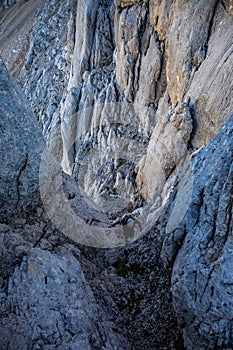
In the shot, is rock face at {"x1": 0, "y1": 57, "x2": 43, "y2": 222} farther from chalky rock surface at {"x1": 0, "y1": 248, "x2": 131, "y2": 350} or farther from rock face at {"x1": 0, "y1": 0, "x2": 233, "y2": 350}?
chalky rock surface at {"x1": 0, "y1": 248, "x2": 131, "y2": 350}

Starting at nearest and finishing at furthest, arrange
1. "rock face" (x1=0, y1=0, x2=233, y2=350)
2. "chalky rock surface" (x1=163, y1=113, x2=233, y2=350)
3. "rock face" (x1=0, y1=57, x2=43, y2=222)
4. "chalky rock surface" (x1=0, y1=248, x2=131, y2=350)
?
1. "chalky rock surface" (x1=163, y1=113, x2=233, y2=350)
2. "chalky rock surface" (x1=0, y1=248, x2=131, y2=350)
3. "rock face" (x1=0, y1=0, x2=233, y2=350)
4. "rock face" (x1=0, y1=57, x2=43, y2=222)

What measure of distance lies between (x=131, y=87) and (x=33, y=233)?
21823mm

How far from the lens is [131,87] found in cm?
2988

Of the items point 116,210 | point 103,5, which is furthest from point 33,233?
point 103,5

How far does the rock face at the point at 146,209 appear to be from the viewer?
327 inches

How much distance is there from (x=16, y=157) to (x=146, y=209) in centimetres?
802

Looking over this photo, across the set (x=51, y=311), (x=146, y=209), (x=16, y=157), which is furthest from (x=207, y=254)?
(x=146, y=209)

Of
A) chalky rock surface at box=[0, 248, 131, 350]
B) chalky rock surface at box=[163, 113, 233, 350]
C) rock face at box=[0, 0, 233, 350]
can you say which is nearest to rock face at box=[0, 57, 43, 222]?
rock face at box=[0, 0, 233, 350]

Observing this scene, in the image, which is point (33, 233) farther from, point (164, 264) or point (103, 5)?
point (103, 5)

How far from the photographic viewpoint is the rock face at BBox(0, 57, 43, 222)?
420 inches

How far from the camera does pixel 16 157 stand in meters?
10.9

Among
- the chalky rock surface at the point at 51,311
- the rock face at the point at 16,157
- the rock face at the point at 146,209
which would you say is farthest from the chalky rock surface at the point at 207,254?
the rock face at the point at 16,157

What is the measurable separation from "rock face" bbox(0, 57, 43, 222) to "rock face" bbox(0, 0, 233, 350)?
3 centimetres

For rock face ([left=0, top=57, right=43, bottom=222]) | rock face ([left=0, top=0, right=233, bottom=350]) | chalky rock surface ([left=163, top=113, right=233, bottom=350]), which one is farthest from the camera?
rock face ([left=0, top=57, right=43, bottom=222])
